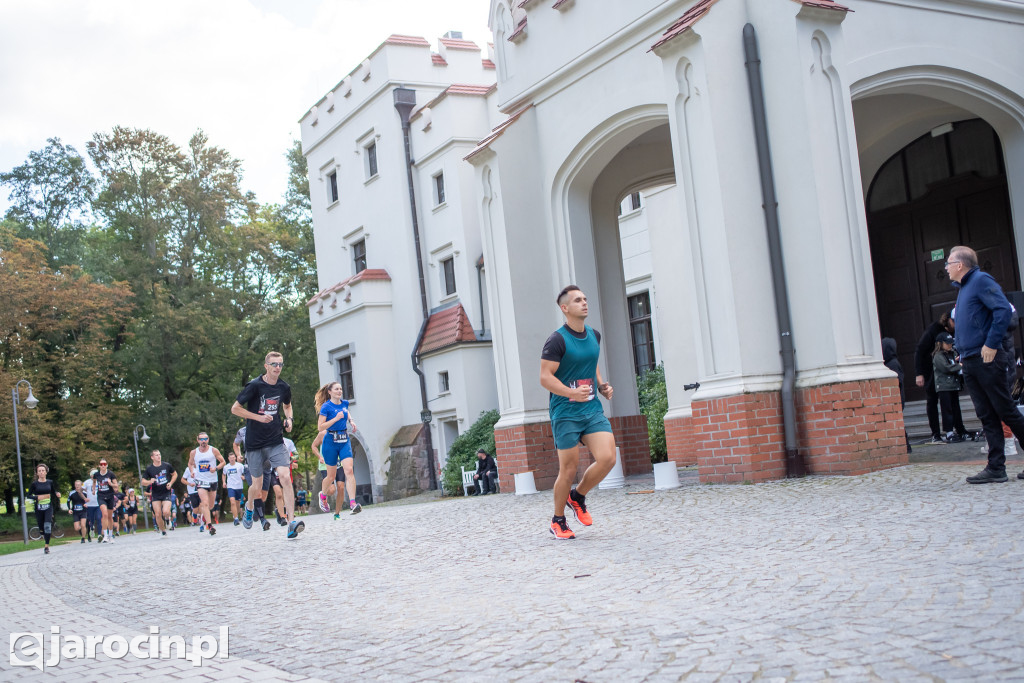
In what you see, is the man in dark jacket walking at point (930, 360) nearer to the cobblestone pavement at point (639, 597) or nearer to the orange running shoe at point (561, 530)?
the cobblestone pavement at point (639, 597)

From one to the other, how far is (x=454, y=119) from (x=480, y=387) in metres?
7.99

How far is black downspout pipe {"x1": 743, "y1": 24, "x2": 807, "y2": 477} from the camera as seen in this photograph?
11.2 meters

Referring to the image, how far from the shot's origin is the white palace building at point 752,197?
1123cm

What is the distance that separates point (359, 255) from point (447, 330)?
6523 mm

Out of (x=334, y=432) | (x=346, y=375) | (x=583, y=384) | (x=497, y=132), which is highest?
(x=497, y=132)

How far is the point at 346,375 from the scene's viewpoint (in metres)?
34.0

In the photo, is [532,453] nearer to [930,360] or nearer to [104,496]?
[930,360]

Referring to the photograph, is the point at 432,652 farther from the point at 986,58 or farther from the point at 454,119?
the point at 454,119

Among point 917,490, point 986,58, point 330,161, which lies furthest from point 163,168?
point 917,490

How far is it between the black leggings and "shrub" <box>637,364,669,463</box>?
41.9 feet

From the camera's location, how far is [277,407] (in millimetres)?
12094

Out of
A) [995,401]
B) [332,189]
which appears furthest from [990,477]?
[332,189]

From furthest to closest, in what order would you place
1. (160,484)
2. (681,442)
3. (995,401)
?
1. (160,484)
2. (681,442)
3. (995,401)

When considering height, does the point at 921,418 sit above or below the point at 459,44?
below
